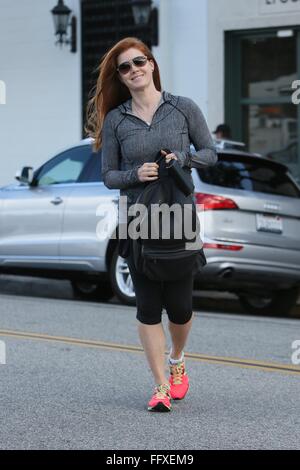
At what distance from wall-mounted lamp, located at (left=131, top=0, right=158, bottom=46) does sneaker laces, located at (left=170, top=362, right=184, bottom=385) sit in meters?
11.6

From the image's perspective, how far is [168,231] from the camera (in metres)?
5.85

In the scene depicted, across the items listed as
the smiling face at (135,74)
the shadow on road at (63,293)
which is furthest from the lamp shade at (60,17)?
the smiling face at (135,74)

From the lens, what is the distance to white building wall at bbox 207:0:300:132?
16984 mm

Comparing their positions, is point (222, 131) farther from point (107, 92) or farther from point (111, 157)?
point (111, 157)

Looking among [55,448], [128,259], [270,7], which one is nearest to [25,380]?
A: [128,259]

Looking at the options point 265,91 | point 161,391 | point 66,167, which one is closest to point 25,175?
point 66,167

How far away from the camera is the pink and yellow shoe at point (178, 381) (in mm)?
6320

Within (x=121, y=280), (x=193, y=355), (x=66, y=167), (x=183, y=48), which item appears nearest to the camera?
(x=193, y=355)

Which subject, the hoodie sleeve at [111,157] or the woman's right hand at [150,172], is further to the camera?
the hoodie sleeve at [111,157]

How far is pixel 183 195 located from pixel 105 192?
5542 mm

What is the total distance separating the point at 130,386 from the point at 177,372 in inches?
26.2

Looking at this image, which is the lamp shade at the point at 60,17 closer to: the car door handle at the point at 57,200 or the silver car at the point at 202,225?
the silver car at the point at 202,225

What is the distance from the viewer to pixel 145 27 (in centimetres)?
1772

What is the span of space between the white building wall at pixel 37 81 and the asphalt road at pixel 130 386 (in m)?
8.64
